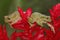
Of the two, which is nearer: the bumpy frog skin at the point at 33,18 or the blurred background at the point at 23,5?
the bumpy frog skin at the point at 33,18

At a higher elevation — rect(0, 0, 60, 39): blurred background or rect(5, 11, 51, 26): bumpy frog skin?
rect(0, 0, 60, 39): blurred background

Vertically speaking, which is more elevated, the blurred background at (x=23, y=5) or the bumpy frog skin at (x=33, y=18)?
the blurred background at (x=23, y=5)

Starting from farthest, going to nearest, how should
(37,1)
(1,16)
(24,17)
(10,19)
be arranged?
(37,1) → (1,16) → (10,19) → (24,17)

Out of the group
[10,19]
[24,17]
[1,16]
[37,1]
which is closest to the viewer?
[24,17]

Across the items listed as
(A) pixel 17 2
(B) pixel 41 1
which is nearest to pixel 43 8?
(B) pixel 41 1

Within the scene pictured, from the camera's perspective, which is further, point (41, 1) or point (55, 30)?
point (41, 1)

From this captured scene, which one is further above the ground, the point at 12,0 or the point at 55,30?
the point at 12,0

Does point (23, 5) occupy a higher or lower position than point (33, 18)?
higher

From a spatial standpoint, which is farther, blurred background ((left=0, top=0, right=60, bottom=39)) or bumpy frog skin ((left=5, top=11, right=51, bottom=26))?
blurred background ((left=0, top=0, right=60, bottom=39))

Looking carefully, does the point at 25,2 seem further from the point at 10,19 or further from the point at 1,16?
the point at 10,19

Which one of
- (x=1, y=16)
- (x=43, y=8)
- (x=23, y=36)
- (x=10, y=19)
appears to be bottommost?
(x=23, y=36)

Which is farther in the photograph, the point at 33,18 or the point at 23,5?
the point at 23,5
